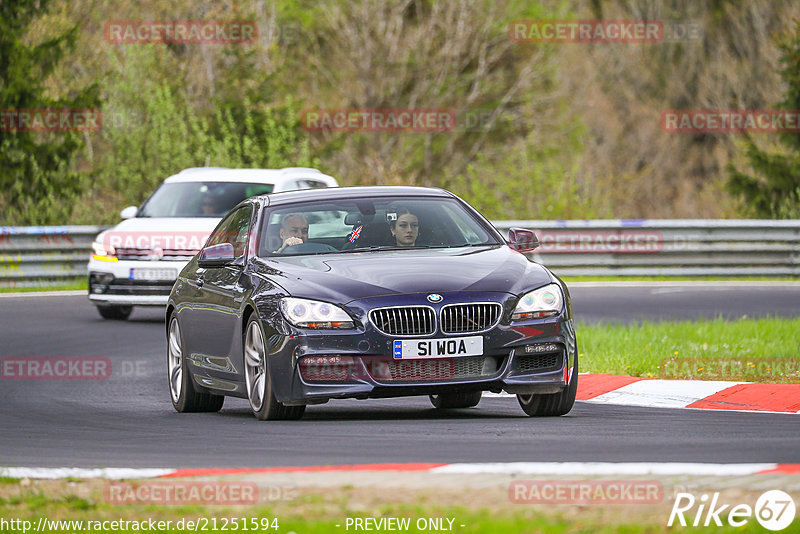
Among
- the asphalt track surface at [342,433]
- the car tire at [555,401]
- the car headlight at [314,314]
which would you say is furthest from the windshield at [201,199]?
the car headlight at [314,314]

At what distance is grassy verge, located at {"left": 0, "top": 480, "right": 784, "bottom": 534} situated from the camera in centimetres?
567

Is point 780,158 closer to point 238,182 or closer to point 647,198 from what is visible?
point 238,182

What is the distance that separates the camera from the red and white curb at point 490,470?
22.3 ft

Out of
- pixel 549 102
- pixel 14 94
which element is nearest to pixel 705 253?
pixel 14 94

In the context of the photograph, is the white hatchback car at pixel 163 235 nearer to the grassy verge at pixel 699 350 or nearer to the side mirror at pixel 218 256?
the grassy verge at pixel 699 350

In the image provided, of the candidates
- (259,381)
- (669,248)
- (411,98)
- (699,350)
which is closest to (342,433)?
(259,381)

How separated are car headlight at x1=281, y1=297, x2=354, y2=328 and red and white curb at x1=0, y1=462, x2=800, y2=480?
197 centimetres

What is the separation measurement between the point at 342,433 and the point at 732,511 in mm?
3414

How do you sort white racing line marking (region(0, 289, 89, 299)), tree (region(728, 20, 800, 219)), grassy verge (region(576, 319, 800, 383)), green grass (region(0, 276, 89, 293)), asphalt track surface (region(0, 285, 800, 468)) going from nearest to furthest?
1. asphalt track surface (region(0, 285, 800, 468))
2. grassy verge (region(576, 319, 800, 383))
3. white racing line marking (region(0, 289, 89, 299))
4. green grass (region(0, 276, 89, 293))
5. tree (region(728, 20, 800, 219))

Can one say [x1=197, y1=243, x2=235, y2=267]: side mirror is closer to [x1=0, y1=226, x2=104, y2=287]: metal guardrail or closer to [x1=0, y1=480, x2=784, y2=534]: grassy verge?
[x1=0, y1=480, x2=784, y2=534]: grassy verge

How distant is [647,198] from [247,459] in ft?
166

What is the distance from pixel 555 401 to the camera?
985cm

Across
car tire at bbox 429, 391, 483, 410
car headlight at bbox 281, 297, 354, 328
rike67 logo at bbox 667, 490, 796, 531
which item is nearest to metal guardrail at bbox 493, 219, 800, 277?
car tire at bbox 429, 391, 483, 410

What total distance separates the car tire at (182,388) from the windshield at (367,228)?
126 centimetres
